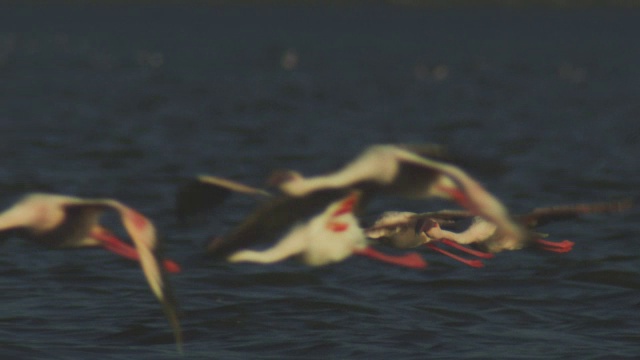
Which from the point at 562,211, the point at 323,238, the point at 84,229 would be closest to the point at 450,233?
the point at 562,211

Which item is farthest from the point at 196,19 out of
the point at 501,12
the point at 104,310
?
the point at 104,310

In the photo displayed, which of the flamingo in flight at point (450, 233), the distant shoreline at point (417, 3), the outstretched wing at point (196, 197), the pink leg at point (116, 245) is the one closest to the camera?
the pink leg at point (116, 245)

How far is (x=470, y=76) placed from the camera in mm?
50875

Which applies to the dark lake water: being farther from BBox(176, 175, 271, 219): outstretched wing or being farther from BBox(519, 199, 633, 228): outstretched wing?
BBox(176, 175, 271, 219): outstretched wing

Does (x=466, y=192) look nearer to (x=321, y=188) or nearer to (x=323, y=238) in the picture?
(x=321, y=188)

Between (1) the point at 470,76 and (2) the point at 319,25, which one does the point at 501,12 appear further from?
(1) the point at 470,76

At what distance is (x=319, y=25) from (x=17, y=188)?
335 ft

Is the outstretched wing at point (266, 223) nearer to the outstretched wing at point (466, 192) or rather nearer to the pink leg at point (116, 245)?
the pink leg at point (116, 245)

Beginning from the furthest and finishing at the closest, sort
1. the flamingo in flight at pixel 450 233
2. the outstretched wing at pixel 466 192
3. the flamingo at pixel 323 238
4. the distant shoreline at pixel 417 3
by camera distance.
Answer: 1. the distant shoreline at pixel 417 3
2. the flamingo in flight at pixel 450 233
3. the flamingo at pixel 323 238
4. the outstretched wing at pixel 466 192

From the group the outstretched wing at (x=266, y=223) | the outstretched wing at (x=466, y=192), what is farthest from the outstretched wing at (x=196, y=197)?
the outstretched wing at (x=466, y=192)

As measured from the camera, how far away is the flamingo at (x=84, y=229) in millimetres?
7895

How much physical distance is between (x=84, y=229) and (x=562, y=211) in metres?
2.94

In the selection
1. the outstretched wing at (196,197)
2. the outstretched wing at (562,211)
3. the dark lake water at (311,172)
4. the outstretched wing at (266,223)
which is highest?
the dark lake water at (311,172)

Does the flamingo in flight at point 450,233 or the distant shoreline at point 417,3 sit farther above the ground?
the distant shoreline at point 417,3
